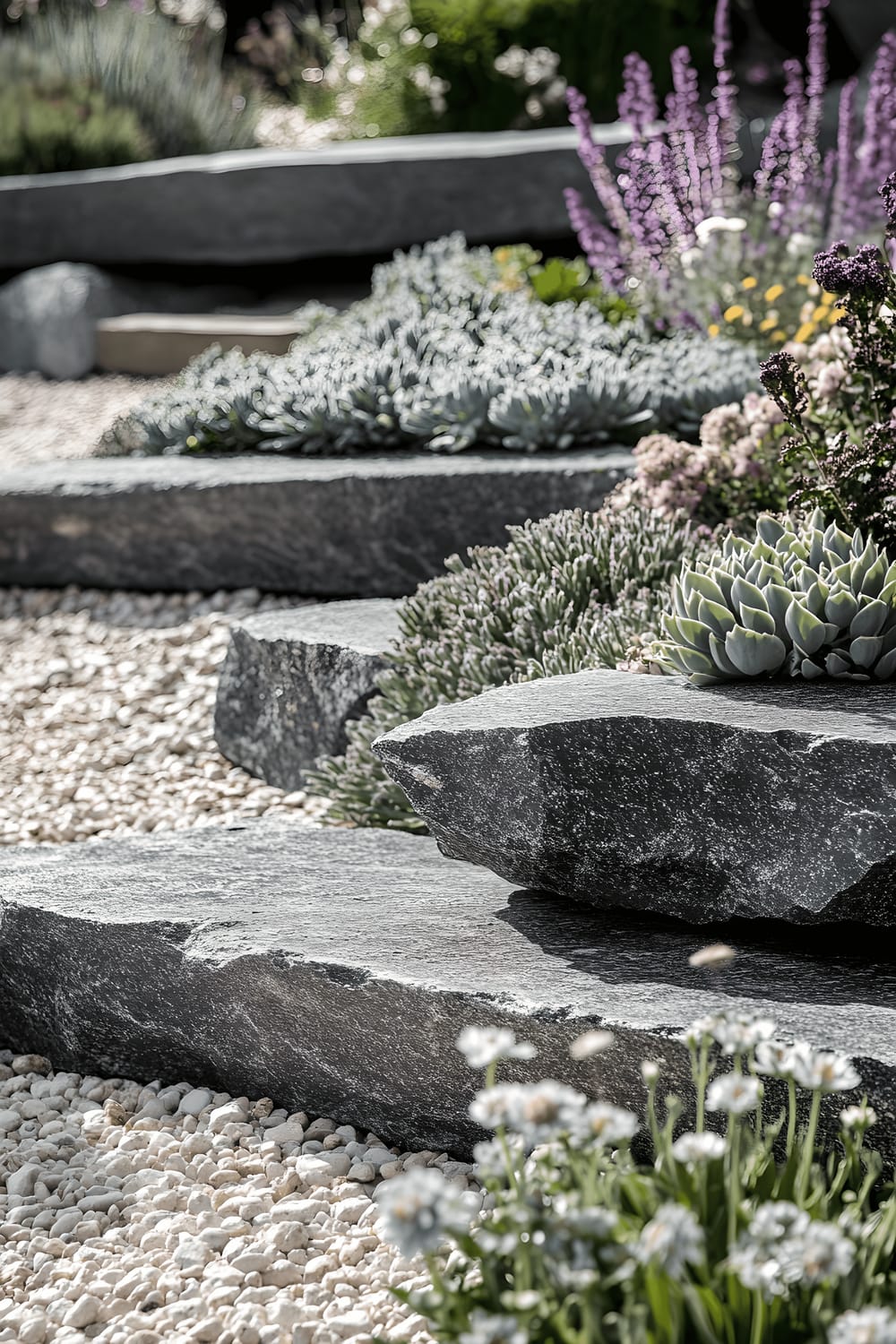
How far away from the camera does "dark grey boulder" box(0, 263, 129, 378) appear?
8.73 metres

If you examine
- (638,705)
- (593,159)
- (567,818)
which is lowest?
(567,818)

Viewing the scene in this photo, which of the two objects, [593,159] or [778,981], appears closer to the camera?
[778,981]

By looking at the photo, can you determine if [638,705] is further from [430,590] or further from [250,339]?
[250,339]

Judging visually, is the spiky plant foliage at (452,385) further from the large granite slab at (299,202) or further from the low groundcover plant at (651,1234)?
the low groundcover plant at (651,1234)

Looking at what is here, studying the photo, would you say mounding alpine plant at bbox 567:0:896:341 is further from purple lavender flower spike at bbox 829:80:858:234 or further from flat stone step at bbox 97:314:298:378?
flat stone step at bbox 97:314:298:378

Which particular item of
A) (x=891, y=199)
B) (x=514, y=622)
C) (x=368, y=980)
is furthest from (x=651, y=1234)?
(x=514, y=622)

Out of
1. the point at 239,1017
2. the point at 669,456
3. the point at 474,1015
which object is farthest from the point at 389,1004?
the point at 669,456

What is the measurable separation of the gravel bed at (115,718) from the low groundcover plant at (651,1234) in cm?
226

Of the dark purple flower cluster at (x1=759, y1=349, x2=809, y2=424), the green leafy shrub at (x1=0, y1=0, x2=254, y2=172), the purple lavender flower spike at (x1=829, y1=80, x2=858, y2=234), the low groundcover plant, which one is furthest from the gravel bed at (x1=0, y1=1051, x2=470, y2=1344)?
the green leafy shrub at (x1=0, y1=0, x2=254, y2=172)

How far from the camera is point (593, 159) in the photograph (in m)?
6.06

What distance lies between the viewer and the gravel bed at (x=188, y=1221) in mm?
2045

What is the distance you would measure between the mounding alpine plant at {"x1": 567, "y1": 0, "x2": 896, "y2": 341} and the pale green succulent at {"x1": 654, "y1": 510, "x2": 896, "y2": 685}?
315 centimetres

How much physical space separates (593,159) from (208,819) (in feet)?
12.3

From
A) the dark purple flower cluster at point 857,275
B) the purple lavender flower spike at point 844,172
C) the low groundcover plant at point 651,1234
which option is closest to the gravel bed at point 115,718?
the dark purple flower cluster at point 857,275
